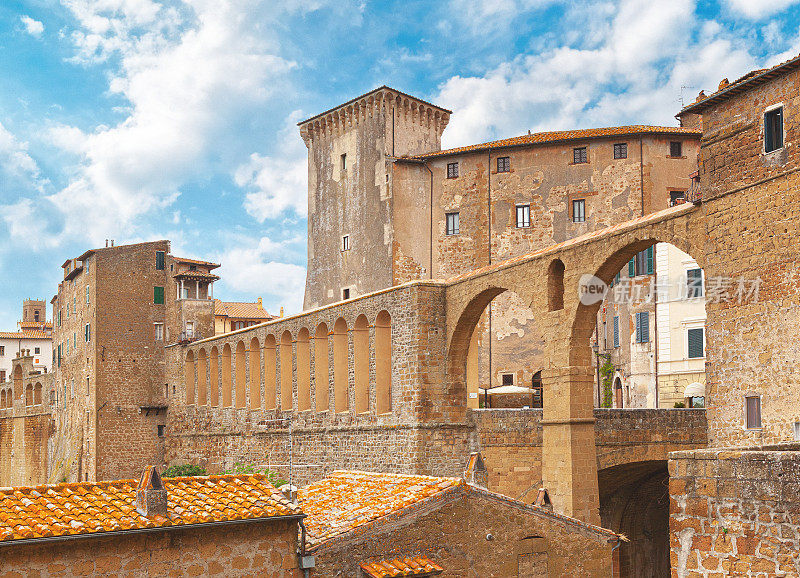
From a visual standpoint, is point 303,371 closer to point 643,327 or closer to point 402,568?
point 643,327

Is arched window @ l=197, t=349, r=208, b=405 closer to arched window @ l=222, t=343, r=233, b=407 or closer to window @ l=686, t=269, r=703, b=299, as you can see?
arched window @ l=222, t=343, r=233, b=407

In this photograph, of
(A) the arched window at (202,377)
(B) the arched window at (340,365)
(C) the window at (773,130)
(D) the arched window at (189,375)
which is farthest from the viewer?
(D) the arched window at (189,375)

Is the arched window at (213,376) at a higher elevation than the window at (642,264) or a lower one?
lower

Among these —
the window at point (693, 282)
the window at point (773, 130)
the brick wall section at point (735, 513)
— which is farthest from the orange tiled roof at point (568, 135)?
the brick wall section at point (735, 513)

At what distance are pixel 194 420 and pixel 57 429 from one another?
17.6 m

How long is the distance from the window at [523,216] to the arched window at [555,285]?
683 inches

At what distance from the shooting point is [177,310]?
50.7 meters

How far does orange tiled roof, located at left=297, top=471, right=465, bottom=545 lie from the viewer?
14383mm

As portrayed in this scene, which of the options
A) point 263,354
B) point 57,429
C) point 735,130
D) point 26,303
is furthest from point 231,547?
point 26,303

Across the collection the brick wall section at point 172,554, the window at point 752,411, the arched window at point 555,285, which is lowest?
the brick wall section at point 172,554

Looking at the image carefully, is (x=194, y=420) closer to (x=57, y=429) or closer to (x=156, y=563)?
(x=57, y=429)

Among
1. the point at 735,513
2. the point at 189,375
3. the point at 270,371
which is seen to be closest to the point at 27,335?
the point at 189,375

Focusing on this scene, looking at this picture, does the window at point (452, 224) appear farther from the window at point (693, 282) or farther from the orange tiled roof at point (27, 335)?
the orange tiled roof at point (27, 335)

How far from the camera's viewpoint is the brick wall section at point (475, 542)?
13853 millimetres
